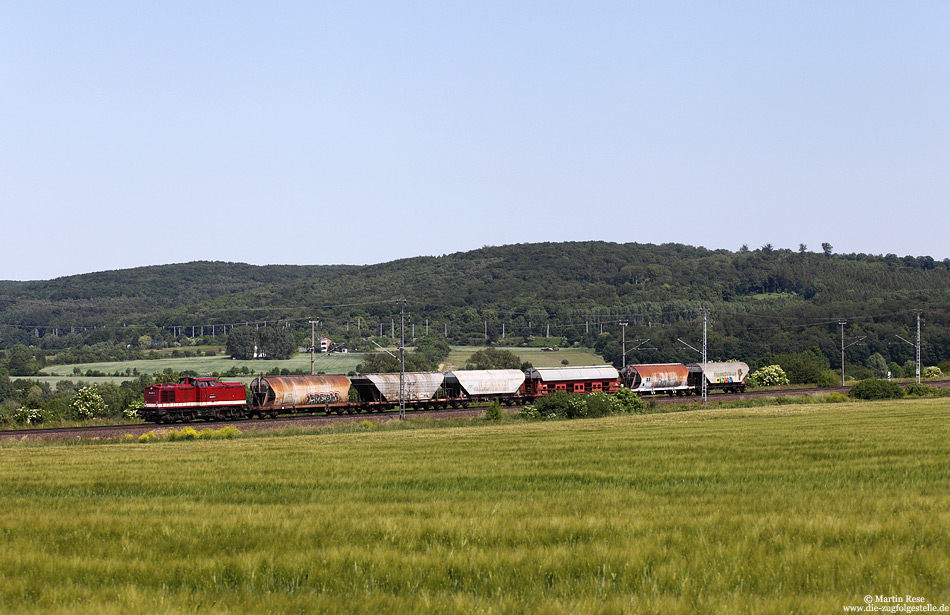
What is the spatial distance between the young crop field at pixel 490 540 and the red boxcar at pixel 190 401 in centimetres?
4306

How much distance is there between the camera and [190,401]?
211 feet

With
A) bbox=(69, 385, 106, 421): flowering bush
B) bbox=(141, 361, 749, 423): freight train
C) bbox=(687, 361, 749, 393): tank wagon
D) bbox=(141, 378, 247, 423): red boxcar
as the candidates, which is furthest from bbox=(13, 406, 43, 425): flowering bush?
bbox=(687, 361, 749, 393): tank wagon

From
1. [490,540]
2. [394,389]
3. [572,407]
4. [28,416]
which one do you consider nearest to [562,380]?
[394,389]

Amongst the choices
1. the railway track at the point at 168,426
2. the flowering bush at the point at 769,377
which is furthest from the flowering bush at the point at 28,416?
the flowering bush at the point at 769,377

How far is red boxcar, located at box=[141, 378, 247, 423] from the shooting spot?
63375 millimetres

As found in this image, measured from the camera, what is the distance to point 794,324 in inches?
6334

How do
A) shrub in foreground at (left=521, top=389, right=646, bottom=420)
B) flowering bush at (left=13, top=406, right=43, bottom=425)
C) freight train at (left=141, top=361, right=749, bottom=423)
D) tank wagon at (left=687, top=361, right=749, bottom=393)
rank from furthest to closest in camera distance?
tank wagon at (left=687, top=361, right=749, bottom=393) < freight train at (left=141, top=361, right=749, bottom=423) < shrub in foreground at (left=521, top=389, right=646, bottom=420) < flowering bush at (left=13, top=406, right=43, bottom=425)

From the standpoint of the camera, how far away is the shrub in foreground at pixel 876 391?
78.4 metres

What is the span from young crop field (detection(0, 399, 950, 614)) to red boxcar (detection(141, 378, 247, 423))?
4306 cm

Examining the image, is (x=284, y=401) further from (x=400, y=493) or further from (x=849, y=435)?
(x=400, y=493)

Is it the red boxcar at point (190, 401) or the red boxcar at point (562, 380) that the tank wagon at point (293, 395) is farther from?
the red boxcar at point (562, 380)

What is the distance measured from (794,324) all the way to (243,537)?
162568mm

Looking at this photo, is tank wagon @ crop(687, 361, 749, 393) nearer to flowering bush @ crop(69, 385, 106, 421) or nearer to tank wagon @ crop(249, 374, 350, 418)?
tank wagon @ crop(249, 374, 350, 418)

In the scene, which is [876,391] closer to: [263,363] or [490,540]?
[490,540]
